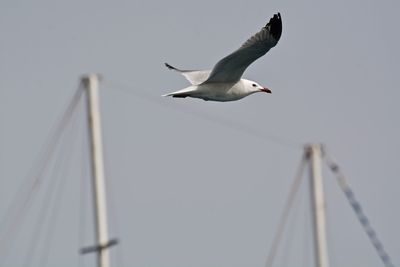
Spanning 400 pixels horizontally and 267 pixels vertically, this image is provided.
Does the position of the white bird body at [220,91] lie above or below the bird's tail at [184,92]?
above

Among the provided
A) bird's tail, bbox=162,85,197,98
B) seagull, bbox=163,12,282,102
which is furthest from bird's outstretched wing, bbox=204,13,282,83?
bird's tail, bbox=162,85,197,98

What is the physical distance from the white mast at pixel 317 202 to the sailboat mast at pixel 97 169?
130 inches

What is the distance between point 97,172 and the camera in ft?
47.8

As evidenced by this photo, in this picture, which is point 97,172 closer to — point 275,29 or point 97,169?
point 97,169

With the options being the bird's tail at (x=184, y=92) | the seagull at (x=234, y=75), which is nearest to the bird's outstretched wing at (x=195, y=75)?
the seagull at (x=234, y=75)

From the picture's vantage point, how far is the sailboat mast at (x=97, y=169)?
14.2 m

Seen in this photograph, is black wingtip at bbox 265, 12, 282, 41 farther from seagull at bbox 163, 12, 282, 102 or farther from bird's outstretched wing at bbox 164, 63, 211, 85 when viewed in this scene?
bird's outstretched wing at bbox 164, 63, 211, 85

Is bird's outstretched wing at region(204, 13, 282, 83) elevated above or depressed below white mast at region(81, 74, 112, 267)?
above

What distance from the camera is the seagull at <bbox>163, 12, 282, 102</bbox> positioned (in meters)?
16.7

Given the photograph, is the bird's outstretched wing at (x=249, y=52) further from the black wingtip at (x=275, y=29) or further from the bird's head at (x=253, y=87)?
the bird's head at (x=253, y=87)

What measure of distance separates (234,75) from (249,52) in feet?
2.52

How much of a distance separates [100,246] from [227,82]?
4437 mm

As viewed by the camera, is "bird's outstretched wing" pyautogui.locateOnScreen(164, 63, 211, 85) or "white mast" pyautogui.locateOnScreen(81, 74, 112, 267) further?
"bird's outstretched wing" pyautogui.locateOnScreen(164, 63, 211, 85)

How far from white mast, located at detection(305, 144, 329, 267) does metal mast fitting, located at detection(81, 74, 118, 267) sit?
3.27m
